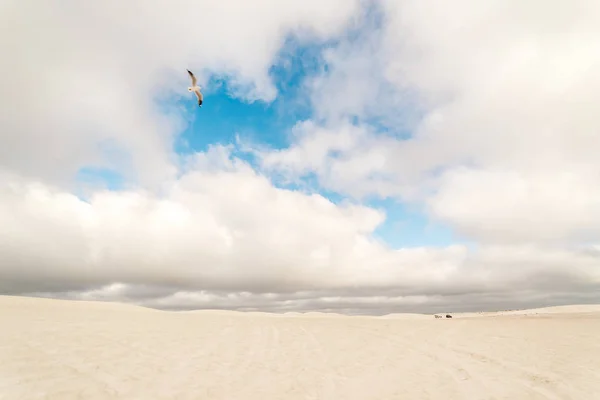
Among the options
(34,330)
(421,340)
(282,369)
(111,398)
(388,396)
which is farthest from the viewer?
(421,340)

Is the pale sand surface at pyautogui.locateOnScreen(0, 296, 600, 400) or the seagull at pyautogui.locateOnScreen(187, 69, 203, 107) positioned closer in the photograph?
the pale sand surface at pyautogui.locateOnScreen(0, 296, 600, 400)

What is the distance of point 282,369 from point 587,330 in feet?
80.6

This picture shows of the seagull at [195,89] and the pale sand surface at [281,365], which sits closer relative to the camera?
the pale sand surface at [281,365]

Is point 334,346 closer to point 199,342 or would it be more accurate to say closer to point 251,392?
point 199,342

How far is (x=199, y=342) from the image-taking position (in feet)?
66.4

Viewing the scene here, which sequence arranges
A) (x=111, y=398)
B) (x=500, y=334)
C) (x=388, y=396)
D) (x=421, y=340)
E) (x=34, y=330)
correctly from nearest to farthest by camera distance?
(x=111, y=398) → (x=388, y=396) → (x=34, y=330) → (x=421, y=340) → (x=500, y=334)

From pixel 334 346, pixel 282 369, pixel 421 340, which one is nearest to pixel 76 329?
pixel 282 369

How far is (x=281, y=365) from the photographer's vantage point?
51.2 ft

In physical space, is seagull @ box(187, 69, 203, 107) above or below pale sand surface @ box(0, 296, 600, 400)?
above

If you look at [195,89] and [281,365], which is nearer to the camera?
[281,365]

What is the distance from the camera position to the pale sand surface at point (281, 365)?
37.4ft

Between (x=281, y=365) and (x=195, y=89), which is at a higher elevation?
(x=195, y=89)

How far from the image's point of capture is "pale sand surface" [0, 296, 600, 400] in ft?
37.4

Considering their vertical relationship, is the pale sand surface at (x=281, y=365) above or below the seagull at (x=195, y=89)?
below
